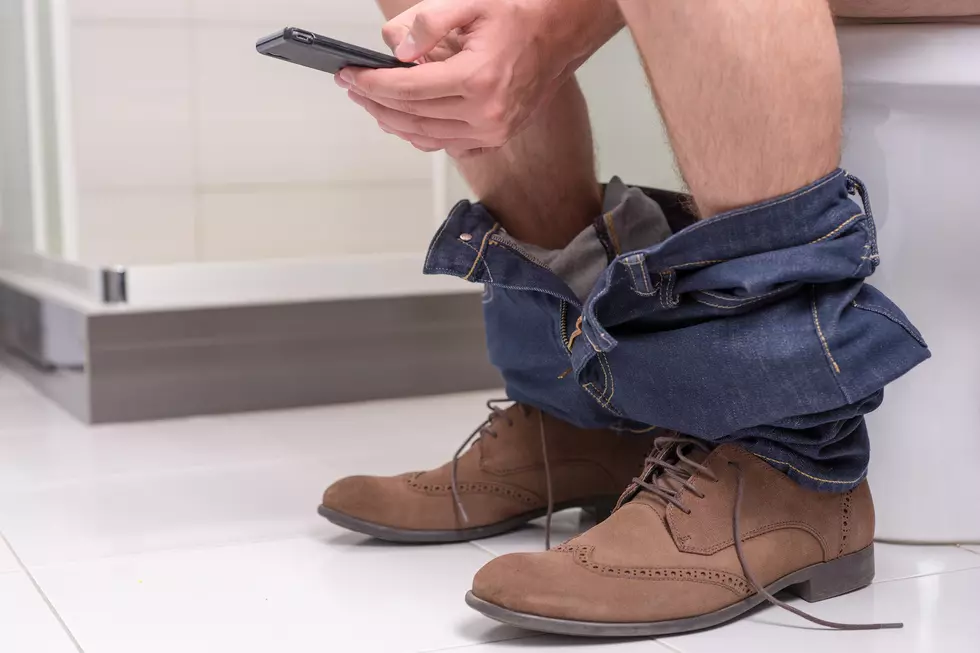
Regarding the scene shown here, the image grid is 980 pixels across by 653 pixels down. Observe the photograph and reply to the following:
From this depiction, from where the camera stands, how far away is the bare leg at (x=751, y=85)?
28.1 inches

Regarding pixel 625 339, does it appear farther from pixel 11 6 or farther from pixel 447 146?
pixel 11 6

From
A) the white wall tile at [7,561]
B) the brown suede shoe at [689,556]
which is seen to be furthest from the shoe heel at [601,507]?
the white wall tile at [7,561]

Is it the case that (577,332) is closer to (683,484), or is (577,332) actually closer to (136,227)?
(683,484)

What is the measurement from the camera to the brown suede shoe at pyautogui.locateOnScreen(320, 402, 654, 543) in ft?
3.05

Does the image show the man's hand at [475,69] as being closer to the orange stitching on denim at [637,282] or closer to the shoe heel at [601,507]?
the orange stitching on denim at [637,282]

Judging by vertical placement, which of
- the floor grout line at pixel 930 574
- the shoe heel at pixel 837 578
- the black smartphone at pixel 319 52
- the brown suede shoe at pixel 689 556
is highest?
the black smartphone at pixel 319 52

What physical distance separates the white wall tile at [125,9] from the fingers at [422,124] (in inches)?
29.4

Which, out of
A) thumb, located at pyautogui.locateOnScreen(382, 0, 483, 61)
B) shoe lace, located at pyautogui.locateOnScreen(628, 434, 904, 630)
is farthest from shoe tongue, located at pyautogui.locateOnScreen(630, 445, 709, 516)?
thumb, located at pyautogui.locateOnScreen(382, 0, 483, 61)

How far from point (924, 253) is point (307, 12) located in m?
0.99

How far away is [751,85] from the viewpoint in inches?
28.3

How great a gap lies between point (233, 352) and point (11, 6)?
2.04 feet

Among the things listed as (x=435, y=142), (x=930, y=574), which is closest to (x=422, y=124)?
(x=435, y=142)

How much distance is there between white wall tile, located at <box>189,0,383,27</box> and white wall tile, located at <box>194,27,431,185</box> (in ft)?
0.08

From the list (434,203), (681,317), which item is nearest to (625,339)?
(681,317)
